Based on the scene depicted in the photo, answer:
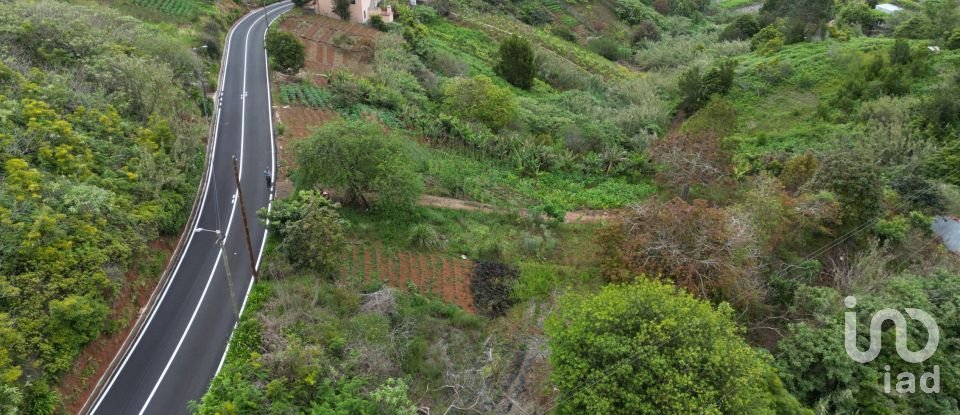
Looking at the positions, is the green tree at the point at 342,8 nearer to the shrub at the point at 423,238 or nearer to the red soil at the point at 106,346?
the shrub at the point at 423,238

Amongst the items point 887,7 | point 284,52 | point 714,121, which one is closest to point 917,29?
point 887,7

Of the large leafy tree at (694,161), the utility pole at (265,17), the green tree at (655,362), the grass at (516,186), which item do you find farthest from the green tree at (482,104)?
the green tree at (655,362)

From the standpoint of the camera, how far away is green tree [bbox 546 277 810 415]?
1364cm

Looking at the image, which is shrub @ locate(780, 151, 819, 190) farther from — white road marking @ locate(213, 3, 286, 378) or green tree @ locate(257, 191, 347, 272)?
white road marking @ locate(213, 3, 286, 378)

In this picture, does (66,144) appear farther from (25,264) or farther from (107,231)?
(25,264)

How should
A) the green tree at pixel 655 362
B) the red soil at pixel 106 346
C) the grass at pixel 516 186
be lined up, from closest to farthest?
the green tree at pixel 655 362, the red soil at pixel 106 346, the grass at pixel 516 186

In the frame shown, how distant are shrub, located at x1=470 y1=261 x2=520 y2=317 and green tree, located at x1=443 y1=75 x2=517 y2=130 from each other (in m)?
14.8

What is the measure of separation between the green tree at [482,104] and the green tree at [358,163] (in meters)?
11.4

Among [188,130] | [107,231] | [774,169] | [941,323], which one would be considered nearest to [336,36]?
[188,130]

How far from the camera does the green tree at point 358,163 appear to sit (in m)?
25.0

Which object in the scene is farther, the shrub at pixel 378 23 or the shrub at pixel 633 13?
the shrub at pixel 633 13

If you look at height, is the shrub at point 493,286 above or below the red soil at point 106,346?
below

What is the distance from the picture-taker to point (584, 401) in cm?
1420

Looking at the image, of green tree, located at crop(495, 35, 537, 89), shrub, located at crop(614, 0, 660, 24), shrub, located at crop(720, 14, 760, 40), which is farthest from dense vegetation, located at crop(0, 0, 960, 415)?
shrub, located at crop(614, 0, 660, 24)
